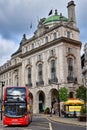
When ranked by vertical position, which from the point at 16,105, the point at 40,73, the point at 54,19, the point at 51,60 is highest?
the point at 54,19

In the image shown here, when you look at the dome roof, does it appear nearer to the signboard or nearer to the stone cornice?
the stone cornice

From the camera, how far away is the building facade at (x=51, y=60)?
2889 inches

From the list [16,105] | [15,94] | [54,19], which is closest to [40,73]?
[54,19]

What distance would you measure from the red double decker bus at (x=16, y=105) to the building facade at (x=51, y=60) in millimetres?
42005

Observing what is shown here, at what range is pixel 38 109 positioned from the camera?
80.1m

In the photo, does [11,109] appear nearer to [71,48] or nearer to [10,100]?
[10,100]

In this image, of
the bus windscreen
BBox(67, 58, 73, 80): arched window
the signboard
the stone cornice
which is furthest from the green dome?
the bus windscreen

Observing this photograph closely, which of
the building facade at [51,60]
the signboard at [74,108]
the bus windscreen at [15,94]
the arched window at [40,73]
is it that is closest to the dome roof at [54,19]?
the building facade at [51,60]

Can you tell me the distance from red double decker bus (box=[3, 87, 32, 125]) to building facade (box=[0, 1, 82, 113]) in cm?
4201

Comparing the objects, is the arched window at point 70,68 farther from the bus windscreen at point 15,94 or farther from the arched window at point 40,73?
the bus windscreen at point 15,94

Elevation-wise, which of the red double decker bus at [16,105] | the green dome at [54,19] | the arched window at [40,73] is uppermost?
the green dome at [54,19]

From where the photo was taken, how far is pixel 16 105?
2953cm

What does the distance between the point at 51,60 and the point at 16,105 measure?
48.1 m

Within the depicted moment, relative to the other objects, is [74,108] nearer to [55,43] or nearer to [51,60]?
[51,60]
